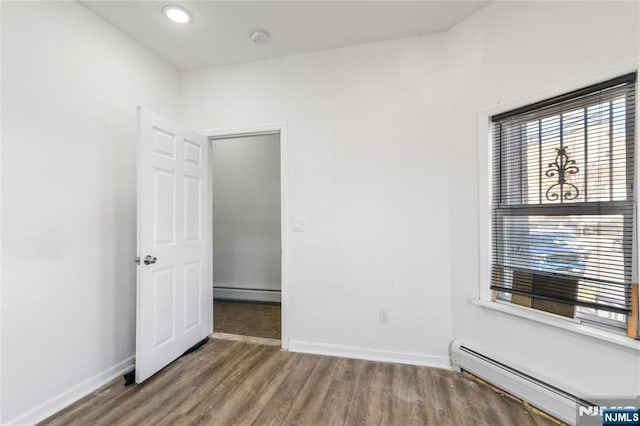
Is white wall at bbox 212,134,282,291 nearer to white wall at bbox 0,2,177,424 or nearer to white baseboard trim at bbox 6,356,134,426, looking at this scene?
white wall at bbox 0,2,177,424

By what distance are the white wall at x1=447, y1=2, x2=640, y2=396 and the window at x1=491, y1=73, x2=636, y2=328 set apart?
129 millimetres

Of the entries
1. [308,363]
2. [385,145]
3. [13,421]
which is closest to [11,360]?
[13,421]

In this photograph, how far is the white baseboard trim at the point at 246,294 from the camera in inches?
166

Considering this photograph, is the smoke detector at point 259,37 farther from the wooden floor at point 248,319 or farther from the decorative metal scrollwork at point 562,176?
the wooden floor at point 248,319

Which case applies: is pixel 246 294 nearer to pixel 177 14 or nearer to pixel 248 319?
pixel 248 319

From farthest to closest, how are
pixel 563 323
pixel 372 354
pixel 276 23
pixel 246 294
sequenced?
pixel 246 294 → pixel 372 354 → pixel 276 23 → pixel 563 323

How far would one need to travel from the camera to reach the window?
1.56 metres

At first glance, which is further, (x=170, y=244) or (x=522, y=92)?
(x=170, y=244)

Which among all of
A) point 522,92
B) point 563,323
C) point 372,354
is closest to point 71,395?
point 372,354

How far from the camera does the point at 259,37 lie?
8.01ft

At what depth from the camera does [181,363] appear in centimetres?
250

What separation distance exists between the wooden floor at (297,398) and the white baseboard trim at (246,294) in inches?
66.2

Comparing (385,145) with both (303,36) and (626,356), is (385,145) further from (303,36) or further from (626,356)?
(626,356)

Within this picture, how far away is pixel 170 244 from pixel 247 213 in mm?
1915
